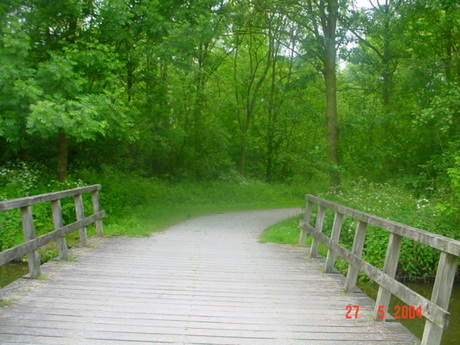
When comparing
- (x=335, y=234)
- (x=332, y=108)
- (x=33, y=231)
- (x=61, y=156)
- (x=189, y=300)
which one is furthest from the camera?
(x=332, y=108)

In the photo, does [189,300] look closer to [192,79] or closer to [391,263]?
[391,263]

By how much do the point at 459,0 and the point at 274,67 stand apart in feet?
60.4

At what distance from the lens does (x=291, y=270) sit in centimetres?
680

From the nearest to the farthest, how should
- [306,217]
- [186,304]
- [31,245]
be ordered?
[186,304], [31,245], [306,217]

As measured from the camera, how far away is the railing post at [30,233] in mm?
5309

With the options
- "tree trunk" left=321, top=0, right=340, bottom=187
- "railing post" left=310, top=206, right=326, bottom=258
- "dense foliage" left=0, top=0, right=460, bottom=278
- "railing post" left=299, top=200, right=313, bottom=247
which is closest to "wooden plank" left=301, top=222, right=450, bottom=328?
"railing post" left=310, top=206, right=326, bottom=258

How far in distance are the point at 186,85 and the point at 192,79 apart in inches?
21.5

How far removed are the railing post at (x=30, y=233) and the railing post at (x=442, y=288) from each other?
14.9 feet

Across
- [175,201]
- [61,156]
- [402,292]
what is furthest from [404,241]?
[175,201]

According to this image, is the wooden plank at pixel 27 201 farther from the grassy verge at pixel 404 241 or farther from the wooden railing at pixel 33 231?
the grassy verge at pixel 404 241

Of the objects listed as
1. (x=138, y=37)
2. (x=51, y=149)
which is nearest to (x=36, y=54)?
(x=138, y=37)

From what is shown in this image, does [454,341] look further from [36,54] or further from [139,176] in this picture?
[139,176]

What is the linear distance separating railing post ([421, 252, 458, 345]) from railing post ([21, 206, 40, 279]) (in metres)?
4.54

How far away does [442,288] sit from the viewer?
3.41 m
